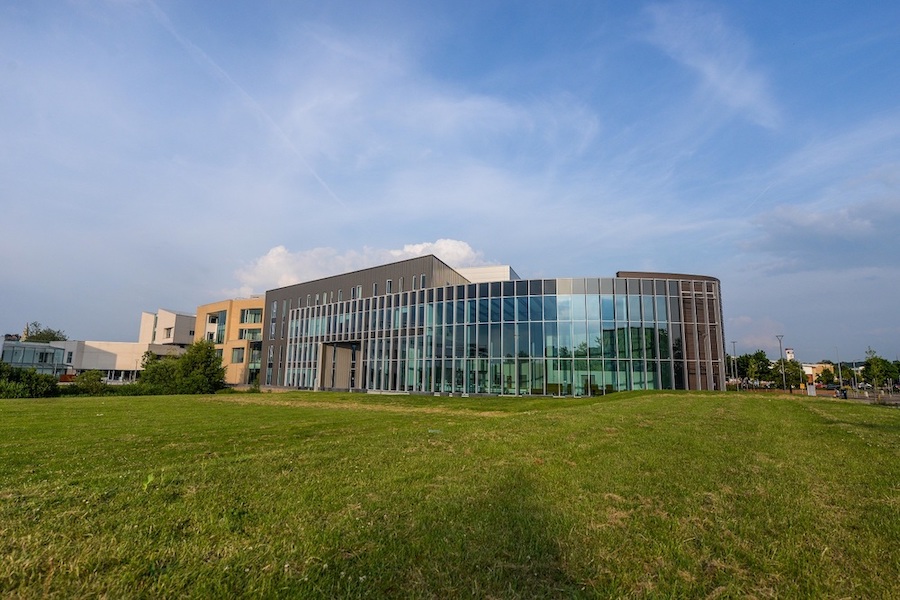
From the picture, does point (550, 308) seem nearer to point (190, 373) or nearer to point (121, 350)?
point (190, 373)

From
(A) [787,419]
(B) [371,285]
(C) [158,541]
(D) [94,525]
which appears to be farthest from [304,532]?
(B) [371,285]

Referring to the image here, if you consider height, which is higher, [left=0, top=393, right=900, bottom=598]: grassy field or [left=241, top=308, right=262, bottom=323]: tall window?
[left=241, top=308, right=262, bottom=323]: tall window

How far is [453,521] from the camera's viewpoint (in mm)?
→ 5293

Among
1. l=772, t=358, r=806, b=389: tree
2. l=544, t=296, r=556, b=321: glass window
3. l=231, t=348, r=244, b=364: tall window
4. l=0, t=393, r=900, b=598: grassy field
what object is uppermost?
l=544, t=296, r=556, b=321: glass window

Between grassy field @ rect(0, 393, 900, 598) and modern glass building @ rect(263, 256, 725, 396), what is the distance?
32507 mm

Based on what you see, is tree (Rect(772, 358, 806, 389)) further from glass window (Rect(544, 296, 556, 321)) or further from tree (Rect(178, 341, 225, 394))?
tree (Rect(178, 341, 225, 394))

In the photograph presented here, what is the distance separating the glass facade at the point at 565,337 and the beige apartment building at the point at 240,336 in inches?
1783

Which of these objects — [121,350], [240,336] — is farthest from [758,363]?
[121,350]

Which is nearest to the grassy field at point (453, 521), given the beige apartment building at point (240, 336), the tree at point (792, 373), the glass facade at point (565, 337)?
the glass facade at point (565, 337)

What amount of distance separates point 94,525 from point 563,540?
16.5ft

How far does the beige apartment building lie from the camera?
279 ft

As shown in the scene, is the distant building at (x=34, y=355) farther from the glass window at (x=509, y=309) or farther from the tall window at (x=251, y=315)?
the glass window at (x=509, y=309)

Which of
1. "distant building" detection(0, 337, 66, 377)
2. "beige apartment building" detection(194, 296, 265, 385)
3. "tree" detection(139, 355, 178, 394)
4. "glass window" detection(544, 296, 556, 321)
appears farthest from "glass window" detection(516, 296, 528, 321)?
"distant building" detection(0, 337, 66, 377)

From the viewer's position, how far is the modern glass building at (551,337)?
41.5 meters
